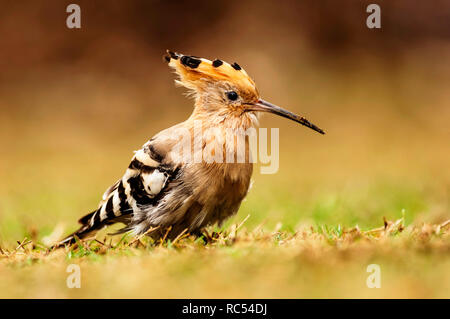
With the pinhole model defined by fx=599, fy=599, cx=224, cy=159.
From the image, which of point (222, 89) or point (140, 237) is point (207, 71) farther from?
point (140, 237)

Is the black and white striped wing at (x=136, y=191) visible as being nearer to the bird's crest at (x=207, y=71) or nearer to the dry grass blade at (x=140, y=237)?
the dry grass blade at (x=140, y=237)

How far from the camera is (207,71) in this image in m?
3.31

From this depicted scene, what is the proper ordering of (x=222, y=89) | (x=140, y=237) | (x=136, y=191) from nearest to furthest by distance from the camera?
1. (x=140, y=237)
2. (x=136, y=191)
3. (x=222, y=89)

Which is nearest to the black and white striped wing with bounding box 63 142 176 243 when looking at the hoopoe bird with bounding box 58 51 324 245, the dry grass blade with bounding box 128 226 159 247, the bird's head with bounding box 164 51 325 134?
the hoopoe bird with bounding box 58 51 324 245

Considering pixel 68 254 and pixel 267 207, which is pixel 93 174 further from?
pixel 68 254

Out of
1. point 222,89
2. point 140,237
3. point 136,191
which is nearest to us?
point 140,237

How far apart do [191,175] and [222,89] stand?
587 millimetres

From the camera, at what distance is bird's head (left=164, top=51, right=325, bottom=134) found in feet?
10.8

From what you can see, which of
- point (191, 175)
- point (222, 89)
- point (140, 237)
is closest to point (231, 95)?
point (222, 89)

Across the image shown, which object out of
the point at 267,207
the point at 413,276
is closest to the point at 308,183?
the point at 267,207

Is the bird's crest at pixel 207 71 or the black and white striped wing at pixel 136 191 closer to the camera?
the black and white striped wing at pixel 136 191

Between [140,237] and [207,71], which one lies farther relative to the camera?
[207,71]

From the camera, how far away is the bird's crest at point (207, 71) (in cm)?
329

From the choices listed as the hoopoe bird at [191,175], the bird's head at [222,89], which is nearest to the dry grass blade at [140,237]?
the hoopoe bird at [191,175]
